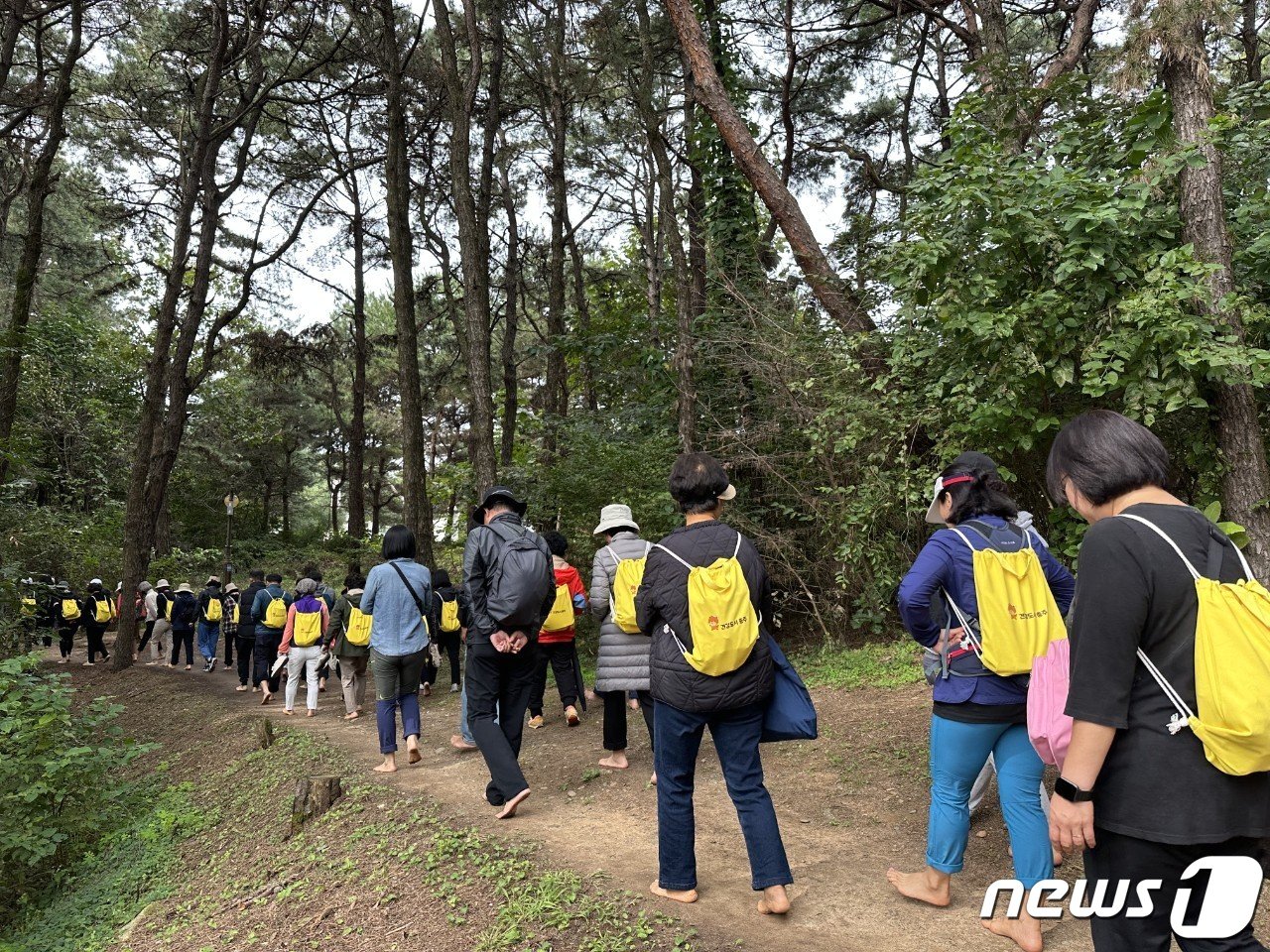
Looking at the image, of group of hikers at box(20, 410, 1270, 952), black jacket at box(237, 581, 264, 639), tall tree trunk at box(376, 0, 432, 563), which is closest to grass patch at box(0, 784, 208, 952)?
group of hikers at box(20, 410, 1270, 952)

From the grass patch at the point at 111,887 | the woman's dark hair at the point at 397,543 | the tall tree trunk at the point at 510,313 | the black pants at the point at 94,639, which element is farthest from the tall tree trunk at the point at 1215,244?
the black pants at the point at 94,639

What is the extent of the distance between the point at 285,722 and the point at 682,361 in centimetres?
640

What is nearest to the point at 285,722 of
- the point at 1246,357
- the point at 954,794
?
the point at 954,794

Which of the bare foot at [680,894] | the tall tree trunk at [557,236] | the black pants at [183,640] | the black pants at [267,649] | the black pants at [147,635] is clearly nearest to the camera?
the bare foot at [680,894]

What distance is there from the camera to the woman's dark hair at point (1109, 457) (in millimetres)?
2078

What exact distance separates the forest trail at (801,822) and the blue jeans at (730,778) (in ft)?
0.94

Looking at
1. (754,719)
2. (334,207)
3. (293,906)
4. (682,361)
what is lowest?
(293,906)

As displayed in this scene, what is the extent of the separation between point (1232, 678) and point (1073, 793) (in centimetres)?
45

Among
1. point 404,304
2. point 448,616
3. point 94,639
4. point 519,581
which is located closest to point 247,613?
point 448,616

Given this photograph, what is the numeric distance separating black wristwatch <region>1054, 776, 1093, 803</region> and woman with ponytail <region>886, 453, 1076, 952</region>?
1.23 meters

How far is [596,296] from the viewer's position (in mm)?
24156

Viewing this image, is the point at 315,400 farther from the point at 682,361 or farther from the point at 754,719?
the point at 754,719

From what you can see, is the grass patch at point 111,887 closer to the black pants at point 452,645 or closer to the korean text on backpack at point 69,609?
the black pants at point 452,645

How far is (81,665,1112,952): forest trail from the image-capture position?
11.5 feet
